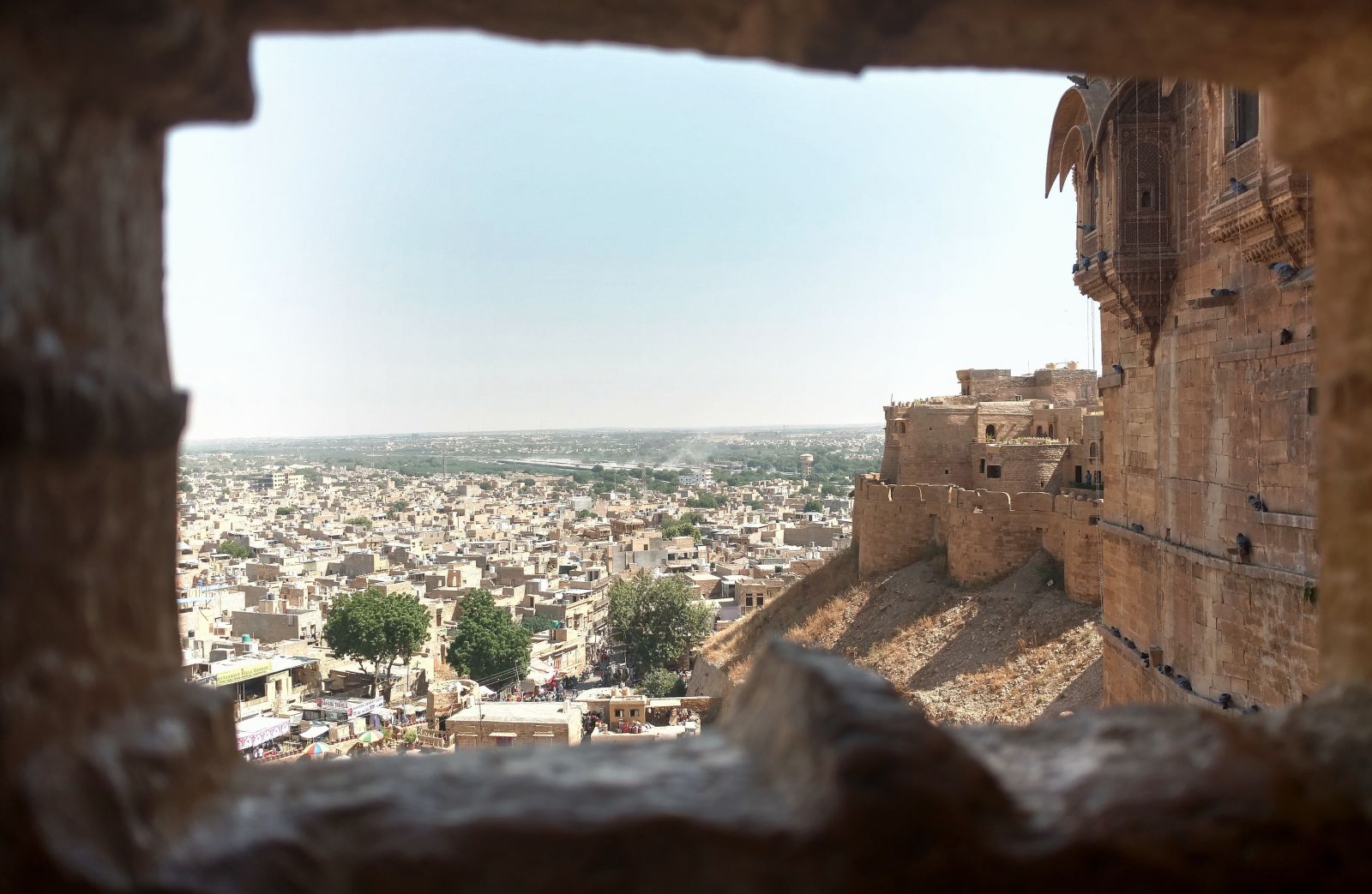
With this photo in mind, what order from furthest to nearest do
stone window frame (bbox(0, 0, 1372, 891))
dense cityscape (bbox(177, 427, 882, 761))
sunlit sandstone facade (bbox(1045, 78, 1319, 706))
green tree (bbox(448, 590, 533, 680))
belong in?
green tree (bbox(448, 590, 533, 680)), dense cityscape (bbox(177, 427, 882, 761)), sunlit sandstone facade (bbox(1045, 78, 1319, 706)), stone window frame (bbox(0, 0, 1372, 891))

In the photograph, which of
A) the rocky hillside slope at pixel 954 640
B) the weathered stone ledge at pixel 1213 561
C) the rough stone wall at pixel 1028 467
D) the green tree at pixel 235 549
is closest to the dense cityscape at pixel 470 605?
the green tree at pixel 235 549

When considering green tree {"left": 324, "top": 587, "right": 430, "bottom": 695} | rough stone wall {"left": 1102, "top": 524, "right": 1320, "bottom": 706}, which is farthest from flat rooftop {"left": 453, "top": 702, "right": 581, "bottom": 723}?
green tree {"left": 324, "top": 587, "right": 430, "bottom": 695}

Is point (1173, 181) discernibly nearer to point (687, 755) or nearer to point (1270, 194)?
point (1270, 194)

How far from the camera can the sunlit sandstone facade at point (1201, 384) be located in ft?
20.1

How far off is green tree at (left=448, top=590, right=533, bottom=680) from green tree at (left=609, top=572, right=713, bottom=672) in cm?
302

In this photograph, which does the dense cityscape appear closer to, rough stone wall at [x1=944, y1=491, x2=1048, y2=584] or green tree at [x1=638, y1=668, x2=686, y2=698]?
green tree at [x1=638, y1=668, x2=686, y2=698]

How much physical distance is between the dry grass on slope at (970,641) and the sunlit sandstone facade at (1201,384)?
459cm

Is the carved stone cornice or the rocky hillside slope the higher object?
the carved stone cornice

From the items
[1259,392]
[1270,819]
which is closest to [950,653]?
[1259,392]

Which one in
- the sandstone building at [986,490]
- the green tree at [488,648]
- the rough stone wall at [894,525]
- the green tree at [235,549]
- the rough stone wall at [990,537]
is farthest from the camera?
the green tree at [235,549]

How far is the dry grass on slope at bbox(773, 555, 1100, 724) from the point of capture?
14180 mm

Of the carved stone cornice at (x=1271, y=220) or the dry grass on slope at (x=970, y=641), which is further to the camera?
the dry grass on slope at (x=970, y=641)

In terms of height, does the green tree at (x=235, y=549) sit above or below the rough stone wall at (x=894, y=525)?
below

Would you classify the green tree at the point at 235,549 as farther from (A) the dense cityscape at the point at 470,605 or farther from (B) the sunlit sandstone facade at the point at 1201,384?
(B) the sunlit sandstone facade at the point at 1201,384
